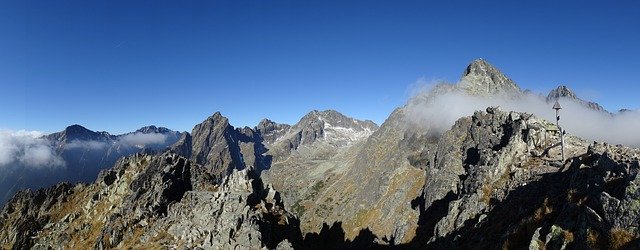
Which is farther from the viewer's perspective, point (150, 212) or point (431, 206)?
point (431, 206)

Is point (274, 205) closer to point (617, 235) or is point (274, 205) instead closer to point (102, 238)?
point (102, 238)

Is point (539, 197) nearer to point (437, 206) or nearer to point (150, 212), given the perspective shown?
point (150, 212)

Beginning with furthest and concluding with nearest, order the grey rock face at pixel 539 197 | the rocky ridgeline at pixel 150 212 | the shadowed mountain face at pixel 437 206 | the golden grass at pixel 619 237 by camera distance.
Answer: the rocky ridgeline at pixel 150 212, the shadowed mountain face at pixel 437 206, the grey rock face at pixel 539 197, the golden grass at pixel 619 237

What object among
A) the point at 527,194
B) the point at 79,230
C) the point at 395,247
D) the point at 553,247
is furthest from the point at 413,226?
the point at 553,247

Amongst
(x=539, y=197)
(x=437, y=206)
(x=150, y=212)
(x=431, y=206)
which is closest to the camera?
(x=539, y=197)

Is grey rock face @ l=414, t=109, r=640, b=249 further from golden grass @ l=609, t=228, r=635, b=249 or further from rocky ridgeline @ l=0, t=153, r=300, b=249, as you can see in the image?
rocky ridgeline @ l=0, t=153, r=300, b=249

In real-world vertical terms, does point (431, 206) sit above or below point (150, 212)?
above

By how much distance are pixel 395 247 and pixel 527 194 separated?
104 meters

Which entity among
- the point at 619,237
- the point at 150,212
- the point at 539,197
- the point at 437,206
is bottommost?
the point at 150,212

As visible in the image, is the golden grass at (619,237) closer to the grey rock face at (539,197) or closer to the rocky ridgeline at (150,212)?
the grey rock face at (539,197)

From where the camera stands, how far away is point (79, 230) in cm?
12731

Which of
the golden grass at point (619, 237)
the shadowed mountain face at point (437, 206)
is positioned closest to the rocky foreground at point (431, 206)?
the golden grass at point (619, 237)

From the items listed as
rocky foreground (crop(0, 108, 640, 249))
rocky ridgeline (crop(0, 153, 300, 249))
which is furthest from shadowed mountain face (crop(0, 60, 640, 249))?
rocky ridgeline (crop(0, 153, 300, 249))

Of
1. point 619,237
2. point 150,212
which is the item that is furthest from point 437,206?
point 619,237
